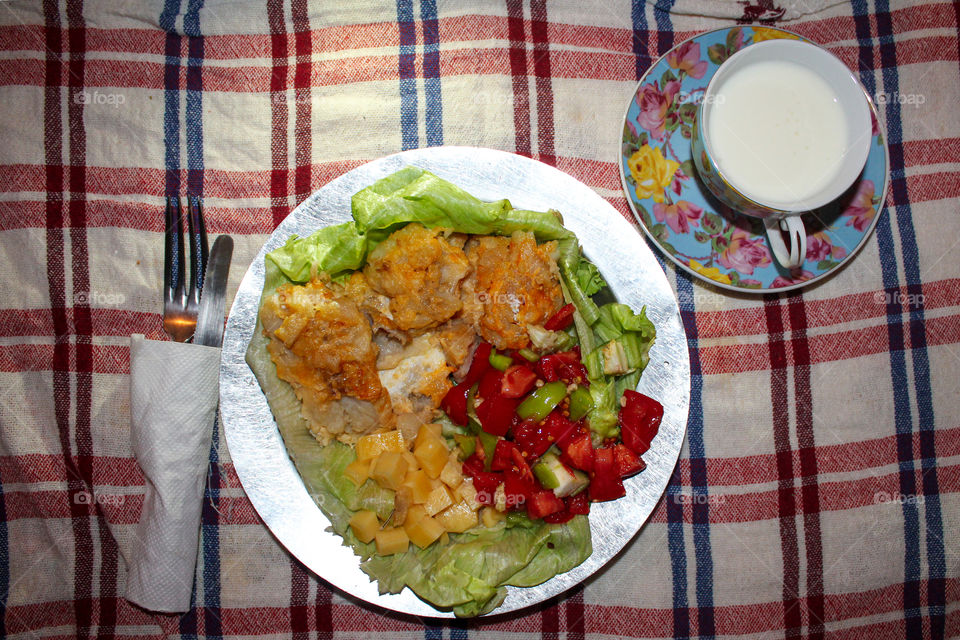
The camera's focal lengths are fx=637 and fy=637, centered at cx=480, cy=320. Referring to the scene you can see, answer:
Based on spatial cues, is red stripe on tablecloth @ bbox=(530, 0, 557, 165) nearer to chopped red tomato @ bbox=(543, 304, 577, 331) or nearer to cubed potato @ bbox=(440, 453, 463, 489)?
chopped red tomato @ bbox=(543, 304, 577, 331)

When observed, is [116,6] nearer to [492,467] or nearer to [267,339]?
[267,339]

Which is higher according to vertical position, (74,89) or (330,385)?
(74,89)

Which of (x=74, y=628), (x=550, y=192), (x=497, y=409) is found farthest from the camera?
(x=74, y=628)

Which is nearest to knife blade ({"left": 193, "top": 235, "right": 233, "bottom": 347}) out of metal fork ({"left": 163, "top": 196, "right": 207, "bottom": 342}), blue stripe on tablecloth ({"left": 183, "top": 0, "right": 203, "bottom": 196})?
metal fork ({"left": 163, "top": 196, "right": 207, "bottom": 342})

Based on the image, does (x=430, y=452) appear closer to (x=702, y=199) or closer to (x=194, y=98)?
(x=702, y=199)

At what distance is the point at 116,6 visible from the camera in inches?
122

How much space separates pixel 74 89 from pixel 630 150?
2696 mm

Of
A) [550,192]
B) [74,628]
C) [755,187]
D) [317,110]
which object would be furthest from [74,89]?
[755,187]

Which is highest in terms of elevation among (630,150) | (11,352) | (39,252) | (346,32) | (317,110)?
(346,32)

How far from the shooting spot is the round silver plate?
2691mm

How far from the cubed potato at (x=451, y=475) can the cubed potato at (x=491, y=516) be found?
0.58ft

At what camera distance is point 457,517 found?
8.73 ft

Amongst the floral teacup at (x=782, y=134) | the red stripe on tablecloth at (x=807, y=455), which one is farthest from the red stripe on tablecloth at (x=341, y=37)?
the red stripe on tablecloth at (x=807, y=455)

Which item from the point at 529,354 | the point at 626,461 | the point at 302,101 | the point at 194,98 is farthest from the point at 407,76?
the point at 626,461
